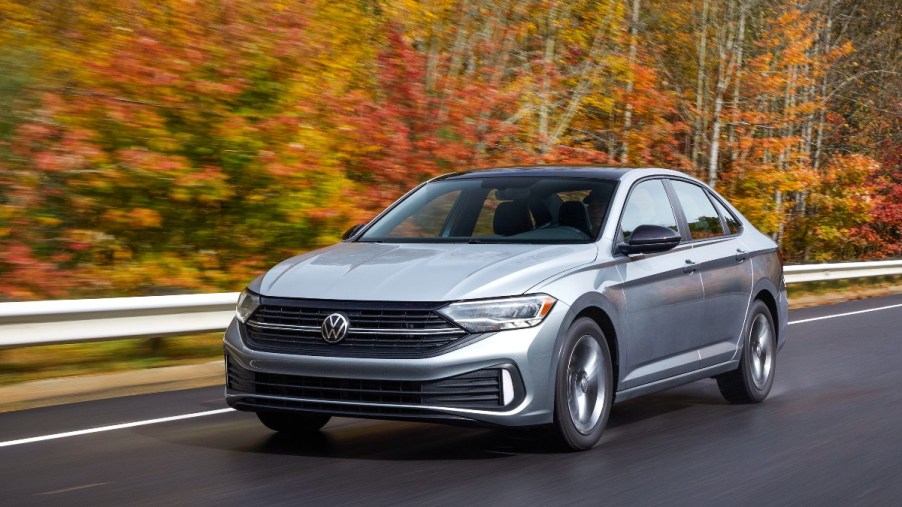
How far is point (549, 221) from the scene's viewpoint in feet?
27.0

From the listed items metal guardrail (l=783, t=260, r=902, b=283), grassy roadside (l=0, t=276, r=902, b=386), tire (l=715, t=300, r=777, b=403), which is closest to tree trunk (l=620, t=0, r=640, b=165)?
metal guardrail (l=783, t=260, r=902, b=283)

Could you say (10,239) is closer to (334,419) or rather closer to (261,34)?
(261,34)

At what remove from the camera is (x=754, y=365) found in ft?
32.0

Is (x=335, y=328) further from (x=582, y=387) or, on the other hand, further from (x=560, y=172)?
(x=560, y=172)

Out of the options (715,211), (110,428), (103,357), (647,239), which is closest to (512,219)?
(647,239)

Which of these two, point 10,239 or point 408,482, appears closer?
point 408,482

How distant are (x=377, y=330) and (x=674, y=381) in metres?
2.44

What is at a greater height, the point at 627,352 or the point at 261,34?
the point at 261,34

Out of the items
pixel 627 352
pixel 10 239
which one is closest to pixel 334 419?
pixel 627 352

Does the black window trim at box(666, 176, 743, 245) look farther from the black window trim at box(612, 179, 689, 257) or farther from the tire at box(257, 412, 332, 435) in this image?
the tire at box(257, 412, 332, 435)

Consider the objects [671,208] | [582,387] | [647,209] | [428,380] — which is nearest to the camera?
[428,380]

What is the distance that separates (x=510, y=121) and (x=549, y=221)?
40.3 ft

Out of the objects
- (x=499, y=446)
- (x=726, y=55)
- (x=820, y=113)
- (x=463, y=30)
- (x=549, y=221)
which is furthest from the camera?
(x=820, y=113)

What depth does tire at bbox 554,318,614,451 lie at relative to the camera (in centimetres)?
716
